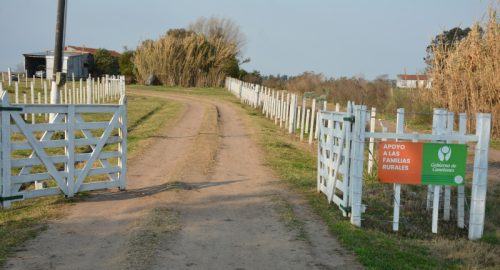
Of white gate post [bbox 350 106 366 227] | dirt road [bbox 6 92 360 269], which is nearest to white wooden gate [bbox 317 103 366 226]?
white gate post [bbox 350 106 366 227]

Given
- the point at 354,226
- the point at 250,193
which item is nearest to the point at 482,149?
the point at 354,226

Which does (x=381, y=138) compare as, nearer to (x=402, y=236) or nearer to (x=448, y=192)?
(x=402, y=236)

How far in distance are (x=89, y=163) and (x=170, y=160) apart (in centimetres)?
431

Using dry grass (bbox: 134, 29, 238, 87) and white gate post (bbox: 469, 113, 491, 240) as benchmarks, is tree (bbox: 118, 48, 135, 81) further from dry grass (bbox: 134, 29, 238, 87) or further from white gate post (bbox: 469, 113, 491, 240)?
white gate post (bbox: 469, 113, 491, 240)

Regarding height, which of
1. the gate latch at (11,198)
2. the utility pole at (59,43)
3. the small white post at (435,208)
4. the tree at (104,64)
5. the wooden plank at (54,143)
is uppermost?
the tree at (104,64)

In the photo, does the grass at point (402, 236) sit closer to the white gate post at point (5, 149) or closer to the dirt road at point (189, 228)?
the dirt road at point (189, 228)

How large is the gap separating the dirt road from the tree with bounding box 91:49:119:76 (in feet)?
192

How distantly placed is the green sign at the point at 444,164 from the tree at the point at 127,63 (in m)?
60.0

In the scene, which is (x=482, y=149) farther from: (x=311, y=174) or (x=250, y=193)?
(x=311, y=174)

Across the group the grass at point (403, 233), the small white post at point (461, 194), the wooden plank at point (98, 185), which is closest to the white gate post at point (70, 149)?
the wooden plank at point (98, 185)

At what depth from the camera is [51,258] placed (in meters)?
6.49

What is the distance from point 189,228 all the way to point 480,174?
13.6 ft

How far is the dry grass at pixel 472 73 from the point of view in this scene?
22344 mm

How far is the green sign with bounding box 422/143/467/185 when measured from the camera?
820 cm
